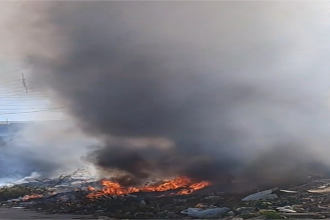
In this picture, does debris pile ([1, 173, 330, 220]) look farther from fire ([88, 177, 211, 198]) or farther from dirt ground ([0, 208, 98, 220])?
dirt ground ([0, 208, 98, 220])

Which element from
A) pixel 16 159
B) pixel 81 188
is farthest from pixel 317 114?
pixel 16 159

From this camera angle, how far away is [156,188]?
21609 mm

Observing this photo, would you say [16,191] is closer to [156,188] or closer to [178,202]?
[156,188]

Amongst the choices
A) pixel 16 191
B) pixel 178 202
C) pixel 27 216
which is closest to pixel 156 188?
pixel 178 202

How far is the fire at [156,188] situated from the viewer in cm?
2069

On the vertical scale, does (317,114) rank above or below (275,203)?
above

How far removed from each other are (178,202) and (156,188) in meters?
3.52

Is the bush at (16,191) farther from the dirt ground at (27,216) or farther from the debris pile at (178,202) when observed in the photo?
the dirt ground at (27,216)

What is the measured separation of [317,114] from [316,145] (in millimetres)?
1883

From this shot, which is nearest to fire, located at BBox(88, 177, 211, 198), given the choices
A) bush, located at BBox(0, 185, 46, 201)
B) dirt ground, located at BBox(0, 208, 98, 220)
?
bush, located at BBox(0, 185, 46, 201)

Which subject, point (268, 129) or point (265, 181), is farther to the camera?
point (268, 129)

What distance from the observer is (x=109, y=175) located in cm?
2458

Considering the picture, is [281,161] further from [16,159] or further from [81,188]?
[16,159]

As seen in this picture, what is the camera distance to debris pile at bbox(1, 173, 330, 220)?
15.5m
